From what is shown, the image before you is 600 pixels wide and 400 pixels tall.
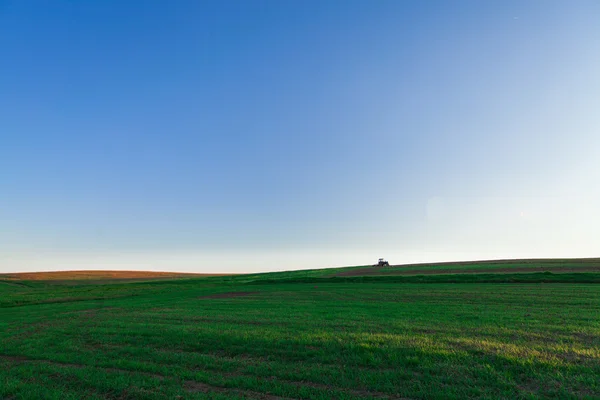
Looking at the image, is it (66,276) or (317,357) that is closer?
(317,357)

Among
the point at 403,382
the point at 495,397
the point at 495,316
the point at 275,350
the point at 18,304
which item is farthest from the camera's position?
the point at 18,304

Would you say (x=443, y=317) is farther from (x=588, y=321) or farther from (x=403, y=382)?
(x=403, y=382)

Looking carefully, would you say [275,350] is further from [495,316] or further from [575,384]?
[495,316]

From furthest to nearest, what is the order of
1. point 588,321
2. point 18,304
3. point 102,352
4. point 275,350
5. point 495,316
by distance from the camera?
point 18,304
point 495,316
point 588,321
point 102,352
point 275,350

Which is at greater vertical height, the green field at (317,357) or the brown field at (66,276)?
the green field at (317,357)

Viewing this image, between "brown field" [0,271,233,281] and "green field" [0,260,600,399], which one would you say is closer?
"green field" [0,260,600,399]

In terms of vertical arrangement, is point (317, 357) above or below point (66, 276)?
above

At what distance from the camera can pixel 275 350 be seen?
1255 centimetres

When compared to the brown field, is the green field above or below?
above

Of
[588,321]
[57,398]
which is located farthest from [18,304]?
[588,321]

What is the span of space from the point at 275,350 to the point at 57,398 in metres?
6.85

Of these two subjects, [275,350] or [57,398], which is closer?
[57,398]

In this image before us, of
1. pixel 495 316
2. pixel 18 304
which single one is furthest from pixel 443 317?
pixel 18 304

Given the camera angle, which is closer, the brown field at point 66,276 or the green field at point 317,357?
the green field at point 317,357
